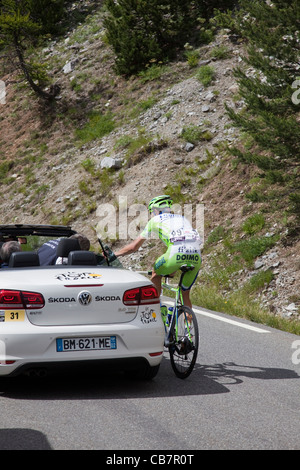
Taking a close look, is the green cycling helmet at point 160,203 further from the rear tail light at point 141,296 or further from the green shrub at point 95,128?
the green shrub at point 95,128

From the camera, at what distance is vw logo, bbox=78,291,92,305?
6.46 meters

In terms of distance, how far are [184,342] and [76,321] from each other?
4.34 feet

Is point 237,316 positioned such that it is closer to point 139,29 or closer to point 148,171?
point 148,171

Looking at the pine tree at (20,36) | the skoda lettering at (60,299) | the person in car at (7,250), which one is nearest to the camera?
the skoda lettering at (60,299)

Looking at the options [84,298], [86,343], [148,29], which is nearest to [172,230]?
[84,298]

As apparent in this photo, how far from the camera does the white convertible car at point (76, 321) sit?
6.28 metres

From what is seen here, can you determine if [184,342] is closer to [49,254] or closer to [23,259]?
[49,254]

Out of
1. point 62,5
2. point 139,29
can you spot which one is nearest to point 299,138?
point 139,29

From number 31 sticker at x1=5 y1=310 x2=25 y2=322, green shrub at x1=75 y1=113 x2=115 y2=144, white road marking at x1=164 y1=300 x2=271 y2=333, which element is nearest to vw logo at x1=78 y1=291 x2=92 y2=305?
number 31 sticker at x1=5 y1=310 x2=25 y2=322

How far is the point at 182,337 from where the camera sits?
7285 millimetres

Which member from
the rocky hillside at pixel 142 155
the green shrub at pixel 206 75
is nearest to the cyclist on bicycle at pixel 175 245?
the rocky hillside at pixel 142 155

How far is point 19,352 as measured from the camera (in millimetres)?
6254

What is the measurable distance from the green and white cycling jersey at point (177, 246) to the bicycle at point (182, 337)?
0.10 meters

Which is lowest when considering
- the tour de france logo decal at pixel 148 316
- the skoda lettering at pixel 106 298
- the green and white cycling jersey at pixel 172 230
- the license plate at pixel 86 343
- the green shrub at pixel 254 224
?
the green shrub at pixel 254 224
